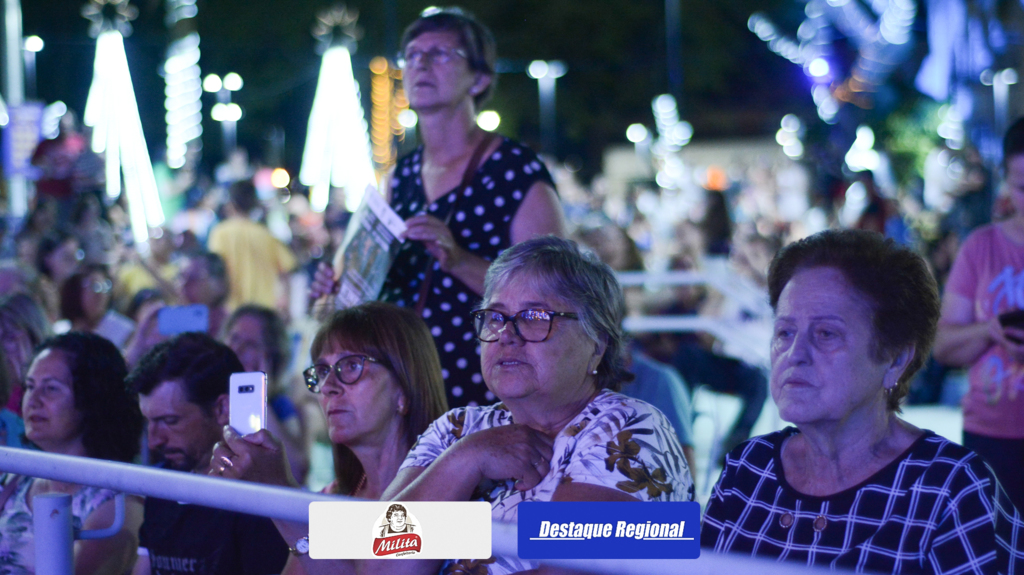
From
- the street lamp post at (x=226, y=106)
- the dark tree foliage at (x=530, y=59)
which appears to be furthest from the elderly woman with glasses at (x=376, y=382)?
the street lamp post at (x=226, y=106)

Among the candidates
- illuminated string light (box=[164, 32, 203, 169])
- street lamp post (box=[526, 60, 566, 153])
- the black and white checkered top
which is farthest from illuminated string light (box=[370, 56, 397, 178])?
the black and white checkered top

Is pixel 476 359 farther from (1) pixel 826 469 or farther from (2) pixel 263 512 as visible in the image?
(2) pixel 263 512

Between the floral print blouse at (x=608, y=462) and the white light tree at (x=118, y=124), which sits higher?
the white light tree at (x=118, y=124)

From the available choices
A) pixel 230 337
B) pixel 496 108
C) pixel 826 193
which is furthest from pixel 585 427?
pixel 496 108

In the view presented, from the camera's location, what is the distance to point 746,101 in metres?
39.4

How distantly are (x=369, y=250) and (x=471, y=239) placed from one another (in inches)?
12.1

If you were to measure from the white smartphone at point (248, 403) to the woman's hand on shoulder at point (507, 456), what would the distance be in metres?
0.47

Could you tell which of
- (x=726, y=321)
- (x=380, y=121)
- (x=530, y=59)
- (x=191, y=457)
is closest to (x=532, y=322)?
(x=191, y=457)

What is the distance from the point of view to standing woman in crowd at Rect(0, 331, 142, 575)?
2803mm

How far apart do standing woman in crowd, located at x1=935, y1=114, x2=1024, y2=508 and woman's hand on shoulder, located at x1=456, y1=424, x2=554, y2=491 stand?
5.15 ft

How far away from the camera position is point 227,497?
1576 millimetres

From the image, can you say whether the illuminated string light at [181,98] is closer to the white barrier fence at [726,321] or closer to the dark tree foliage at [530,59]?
the dark tree foliage at [530,59]

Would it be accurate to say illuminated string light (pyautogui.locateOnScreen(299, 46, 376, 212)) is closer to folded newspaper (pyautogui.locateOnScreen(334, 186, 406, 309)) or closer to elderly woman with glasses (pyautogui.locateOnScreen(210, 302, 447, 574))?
folded newspaper (pyautogui.locateOnScreen(334, 186, 406, 309))

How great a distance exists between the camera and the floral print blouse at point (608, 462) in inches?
74.4
